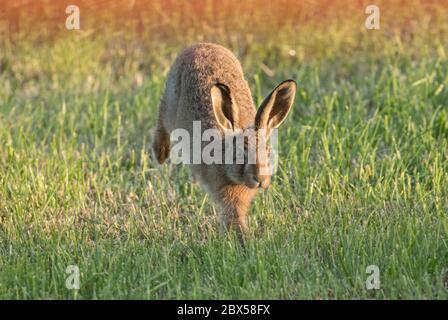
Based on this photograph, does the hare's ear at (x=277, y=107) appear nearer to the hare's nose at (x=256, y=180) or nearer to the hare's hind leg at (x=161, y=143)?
the hare's nose at (x=256, y=180)

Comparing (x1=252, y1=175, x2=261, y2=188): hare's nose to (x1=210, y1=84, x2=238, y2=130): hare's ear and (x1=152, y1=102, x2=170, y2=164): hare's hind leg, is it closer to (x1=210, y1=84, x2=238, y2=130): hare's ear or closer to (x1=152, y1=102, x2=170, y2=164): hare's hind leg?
(x1=210, y1=84, x2=238, y2=130): hare's ear

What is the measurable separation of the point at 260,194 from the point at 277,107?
1062 mm

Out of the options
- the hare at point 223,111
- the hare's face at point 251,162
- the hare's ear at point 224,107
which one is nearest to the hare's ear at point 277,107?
the hare at point 223,111

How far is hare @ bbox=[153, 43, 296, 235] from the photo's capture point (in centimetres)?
602

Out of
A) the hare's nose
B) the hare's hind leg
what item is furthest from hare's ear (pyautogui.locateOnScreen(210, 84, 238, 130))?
the hare's hind leg

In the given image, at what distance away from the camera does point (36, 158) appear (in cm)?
775

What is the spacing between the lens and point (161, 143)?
25.2 ft

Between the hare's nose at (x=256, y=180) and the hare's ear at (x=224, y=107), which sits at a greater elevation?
the hare's ear at (x=224, y=107)

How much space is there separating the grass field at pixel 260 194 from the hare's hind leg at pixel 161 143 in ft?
0.39

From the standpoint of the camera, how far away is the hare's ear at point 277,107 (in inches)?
236

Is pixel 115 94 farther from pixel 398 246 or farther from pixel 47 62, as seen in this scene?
pixel 398 246

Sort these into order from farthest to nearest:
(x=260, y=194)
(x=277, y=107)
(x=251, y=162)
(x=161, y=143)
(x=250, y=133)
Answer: (x=161, y=143), (x=260, y=194), (x=277, y=107), (x=250, y=133), (x=251, y=162)

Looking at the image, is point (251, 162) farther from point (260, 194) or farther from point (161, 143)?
point (161, 143)

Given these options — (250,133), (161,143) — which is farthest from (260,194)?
(250,133)
